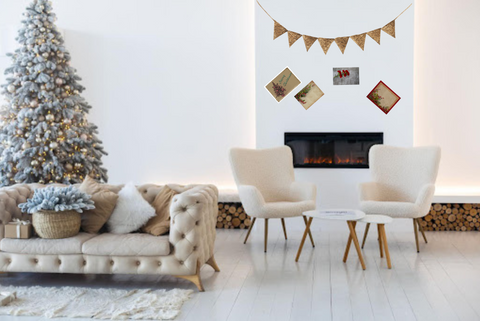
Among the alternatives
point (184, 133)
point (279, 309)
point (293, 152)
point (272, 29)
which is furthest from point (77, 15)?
point (279, 309)

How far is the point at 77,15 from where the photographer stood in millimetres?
7336

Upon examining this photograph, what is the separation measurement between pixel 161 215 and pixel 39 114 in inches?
81.8

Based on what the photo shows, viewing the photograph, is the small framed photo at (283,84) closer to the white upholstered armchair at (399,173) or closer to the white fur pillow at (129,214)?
the white upholstered armchair at (399,173)

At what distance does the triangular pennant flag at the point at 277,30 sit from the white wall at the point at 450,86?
1.56 metres

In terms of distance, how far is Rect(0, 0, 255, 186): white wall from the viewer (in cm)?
711

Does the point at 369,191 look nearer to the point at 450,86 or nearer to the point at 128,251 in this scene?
the point at 450,86

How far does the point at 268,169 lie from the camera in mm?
6230

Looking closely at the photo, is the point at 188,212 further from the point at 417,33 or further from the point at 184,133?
the point at 417,33

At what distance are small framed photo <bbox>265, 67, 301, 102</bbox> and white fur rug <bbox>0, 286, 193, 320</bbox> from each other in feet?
10.4

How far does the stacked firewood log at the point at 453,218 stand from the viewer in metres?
6.55

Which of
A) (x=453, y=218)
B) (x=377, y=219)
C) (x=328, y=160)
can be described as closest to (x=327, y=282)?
(x=377, y=219)

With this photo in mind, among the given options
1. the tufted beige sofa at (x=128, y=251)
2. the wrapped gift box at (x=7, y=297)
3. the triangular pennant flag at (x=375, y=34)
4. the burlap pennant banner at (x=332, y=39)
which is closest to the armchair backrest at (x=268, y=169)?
the burlap pennant banner at (x=332, y=39)

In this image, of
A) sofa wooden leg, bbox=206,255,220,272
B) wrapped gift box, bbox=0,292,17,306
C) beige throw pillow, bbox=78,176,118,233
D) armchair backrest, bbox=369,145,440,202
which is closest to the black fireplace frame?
armchair backrest, bbox=369,145,440,202

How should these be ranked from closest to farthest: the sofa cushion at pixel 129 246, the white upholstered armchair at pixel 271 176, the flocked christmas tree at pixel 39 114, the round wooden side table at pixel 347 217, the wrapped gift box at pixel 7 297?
the wrapped gift box at pixel 7 297 < the sofa cushion at pixel 129 246 < the round wooden side table at pixel 347 217 < the flocked christmas tree at pixel 39 114 < the white upholstered armchair at pixel 271 176
